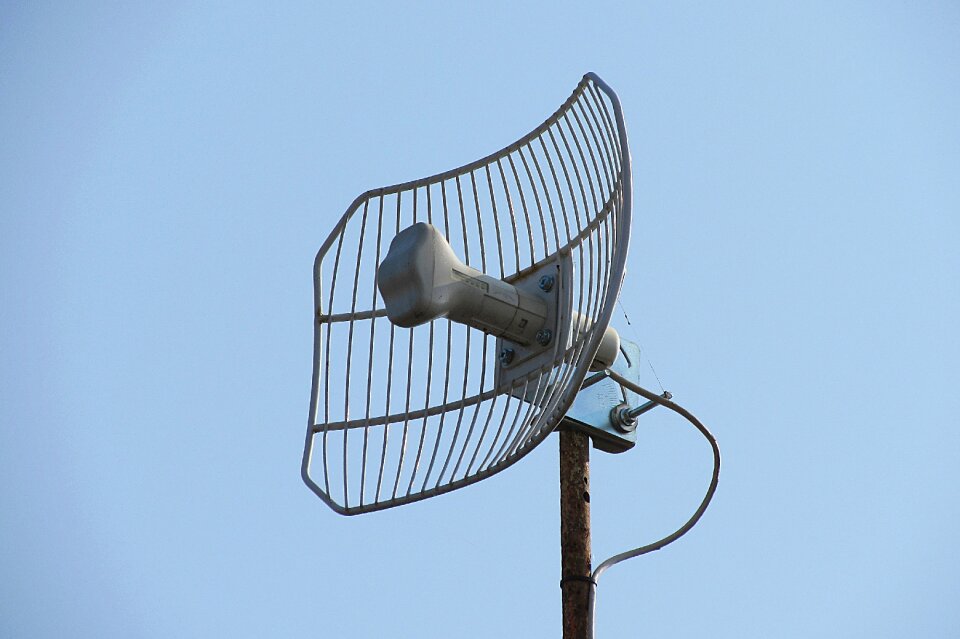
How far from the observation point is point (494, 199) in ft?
23.6

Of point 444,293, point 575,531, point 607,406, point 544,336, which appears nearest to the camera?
point 444,293

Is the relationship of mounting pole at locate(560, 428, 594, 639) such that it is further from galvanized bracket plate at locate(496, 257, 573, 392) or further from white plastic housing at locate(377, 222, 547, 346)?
white plastic housing at locate(377, 222, 547, 346)

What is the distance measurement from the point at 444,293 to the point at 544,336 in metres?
0.44

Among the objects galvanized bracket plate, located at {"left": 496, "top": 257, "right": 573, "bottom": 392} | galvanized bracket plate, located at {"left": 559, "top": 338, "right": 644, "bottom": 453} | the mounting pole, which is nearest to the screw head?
galvanized bracket plate, located at {"left": 496, "top": 257, "right": 573, "bottom": 392}

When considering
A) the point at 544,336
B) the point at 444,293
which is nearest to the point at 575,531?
the point at 544,336

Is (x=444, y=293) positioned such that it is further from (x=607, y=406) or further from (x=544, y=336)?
(x=607, y=406)

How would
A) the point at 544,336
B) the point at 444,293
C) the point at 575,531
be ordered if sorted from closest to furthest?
the point at 444,293
the point at 544,336
the point at 575,531

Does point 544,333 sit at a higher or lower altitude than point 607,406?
higher

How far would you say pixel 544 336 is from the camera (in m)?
6.47

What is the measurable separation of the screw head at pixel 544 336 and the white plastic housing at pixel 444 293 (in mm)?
22

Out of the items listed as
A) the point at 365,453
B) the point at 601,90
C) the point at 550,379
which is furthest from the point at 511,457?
the point at 601,90

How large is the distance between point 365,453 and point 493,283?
0.95 meters

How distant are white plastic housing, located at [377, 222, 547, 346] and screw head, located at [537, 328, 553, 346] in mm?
22

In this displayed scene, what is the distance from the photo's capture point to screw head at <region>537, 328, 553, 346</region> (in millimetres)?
6449
